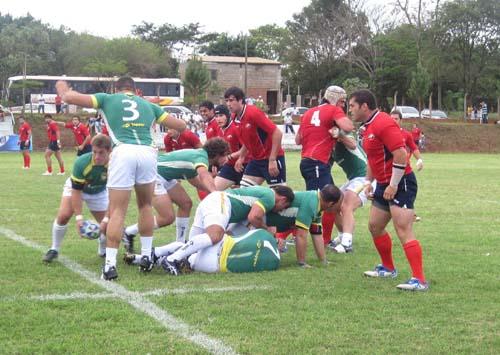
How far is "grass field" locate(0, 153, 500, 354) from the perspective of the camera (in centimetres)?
501

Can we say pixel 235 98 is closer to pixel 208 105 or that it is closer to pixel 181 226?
pixel 181 226

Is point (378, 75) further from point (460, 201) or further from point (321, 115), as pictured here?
point (321, 115)

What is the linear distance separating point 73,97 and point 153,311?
7.45 feet

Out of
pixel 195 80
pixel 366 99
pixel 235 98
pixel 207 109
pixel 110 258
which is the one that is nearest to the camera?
pixel 366 99

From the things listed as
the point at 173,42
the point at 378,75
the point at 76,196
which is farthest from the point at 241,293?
the point at 173,42

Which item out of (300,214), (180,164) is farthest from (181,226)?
(300,214)

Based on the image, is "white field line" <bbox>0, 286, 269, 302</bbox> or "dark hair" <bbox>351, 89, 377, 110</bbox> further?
"dark hair" <bbox>351, 89, 377, 110</bbox>

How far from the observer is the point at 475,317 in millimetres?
5809

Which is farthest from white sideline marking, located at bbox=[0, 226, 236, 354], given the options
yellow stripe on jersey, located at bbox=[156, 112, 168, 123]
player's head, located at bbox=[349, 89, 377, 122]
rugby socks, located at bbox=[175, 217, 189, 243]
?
player's head, located at bbox=[349, 89, 377, 122]

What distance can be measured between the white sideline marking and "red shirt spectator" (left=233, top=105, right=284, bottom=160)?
297 centimetres

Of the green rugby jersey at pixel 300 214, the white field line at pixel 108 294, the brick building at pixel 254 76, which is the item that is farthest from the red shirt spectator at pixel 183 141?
the brick building at pixel 254 76

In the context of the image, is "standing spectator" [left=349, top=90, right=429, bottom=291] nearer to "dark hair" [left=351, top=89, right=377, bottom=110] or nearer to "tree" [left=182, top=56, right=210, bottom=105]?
"dark hair" [left=351, top=89, right=377, bottom=110]

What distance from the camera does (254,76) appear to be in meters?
77.0

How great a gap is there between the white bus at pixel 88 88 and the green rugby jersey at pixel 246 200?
4865 cm
